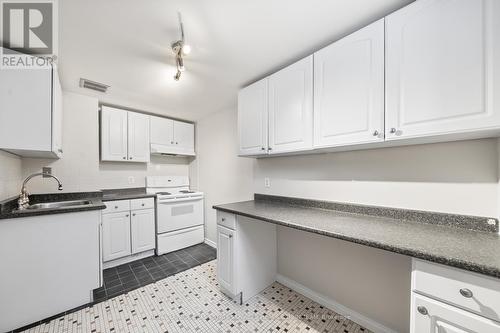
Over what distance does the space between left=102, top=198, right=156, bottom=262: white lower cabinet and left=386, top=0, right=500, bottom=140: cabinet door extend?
10.0 ft

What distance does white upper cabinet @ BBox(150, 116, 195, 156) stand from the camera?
10.5ft

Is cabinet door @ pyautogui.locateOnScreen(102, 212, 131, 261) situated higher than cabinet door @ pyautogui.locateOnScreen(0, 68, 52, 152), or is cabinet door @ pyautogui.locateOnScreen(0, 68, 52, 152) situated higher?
cabinet door @ pyautogui.locateOnScreen(0, 68, 52, 152)

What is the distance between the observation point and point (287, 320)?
5.40 ft

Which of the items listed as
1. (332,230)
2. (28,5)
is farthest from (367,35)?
(28,5)

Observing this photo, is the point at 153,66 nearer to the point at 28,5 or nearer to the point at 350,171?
the point at 28,5

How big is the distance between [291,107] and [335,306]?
186 centimetres

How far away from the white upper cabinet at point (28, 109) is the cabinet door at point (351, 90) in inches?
93.1

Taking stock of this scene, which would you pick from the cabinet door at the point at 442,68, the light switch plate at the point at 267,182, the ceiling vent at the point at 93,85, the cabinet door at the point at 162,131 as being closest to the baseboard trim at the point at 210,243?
the light switch plate at the point at 267,182

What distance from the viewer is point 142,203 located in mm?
2807

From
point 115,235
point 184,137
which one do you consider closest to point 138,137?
point 184,137

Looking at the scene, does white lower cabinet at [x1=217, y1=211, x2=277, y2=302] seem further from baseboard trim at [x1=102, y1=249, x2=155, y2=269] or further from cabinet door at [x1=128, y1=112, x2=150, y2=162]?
cabinet door at [x1=128, y1=112, x2=150, y2=162]

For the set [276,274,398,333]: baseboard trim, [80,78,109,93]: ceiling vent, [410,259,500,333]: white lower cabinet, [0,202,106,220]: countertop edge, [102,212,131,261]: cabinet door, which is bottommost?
[276,274,398,333]: baseboard trim

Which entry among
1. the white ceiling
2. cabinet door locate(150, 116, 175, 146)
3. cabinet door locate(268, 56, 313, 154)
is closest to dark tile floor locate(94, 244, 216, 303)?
cabinet door locate(150, 116, 175, 146)

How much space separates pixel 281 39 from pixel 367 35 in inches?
23.8
